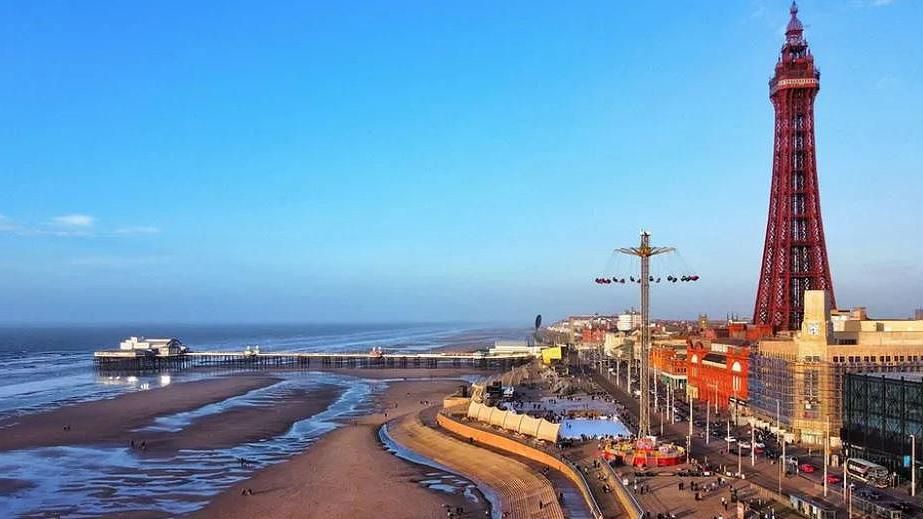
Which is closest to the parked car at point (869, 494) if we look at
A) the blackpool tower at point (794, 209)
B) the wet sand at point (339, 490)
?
the wet sand at point (339, 490)

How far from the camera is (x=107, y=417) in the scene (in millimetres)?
82812

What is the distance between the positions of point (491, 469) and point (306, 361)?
11436 cm

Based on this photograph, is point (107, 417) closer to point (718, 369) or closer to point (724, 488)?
point (718, 369)

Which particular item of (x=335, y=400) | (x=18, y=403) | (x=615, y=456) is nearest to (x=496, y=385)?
(x=335, y=400)

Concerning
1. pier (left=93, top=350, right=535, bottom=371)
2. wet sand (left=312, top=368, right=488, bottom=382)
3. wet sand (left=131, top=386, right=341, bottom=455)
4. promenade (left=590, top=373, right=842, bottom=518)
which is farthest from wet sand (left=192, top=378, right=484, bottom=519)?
pier (left=93, top=350, right=535, bottom=371)

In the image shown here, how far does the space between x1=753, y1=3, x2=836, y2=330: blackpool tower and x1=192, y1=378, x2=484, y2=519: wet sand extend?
47.3 m

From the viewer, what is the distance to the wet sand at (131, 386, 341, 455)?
222 feet

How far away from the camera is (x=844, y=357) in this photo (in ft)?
175

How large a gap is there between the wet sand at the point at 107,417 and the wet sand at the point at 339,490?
2010cm

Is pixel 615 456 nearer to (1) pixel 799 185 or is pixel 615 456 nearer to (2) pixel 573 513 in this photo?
(2) pixel 573 513

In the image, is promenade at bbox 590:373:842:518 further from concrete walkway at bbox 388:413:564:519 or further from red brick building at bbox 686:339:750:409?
red brick building at bbox 686:339:750:409

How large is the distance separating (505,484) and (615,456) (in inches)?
270

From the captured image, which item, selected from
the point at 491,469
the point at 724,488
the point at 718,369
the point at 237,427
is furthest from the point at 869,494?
the point at 237,427

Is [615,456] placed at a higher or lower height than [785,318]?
lower
